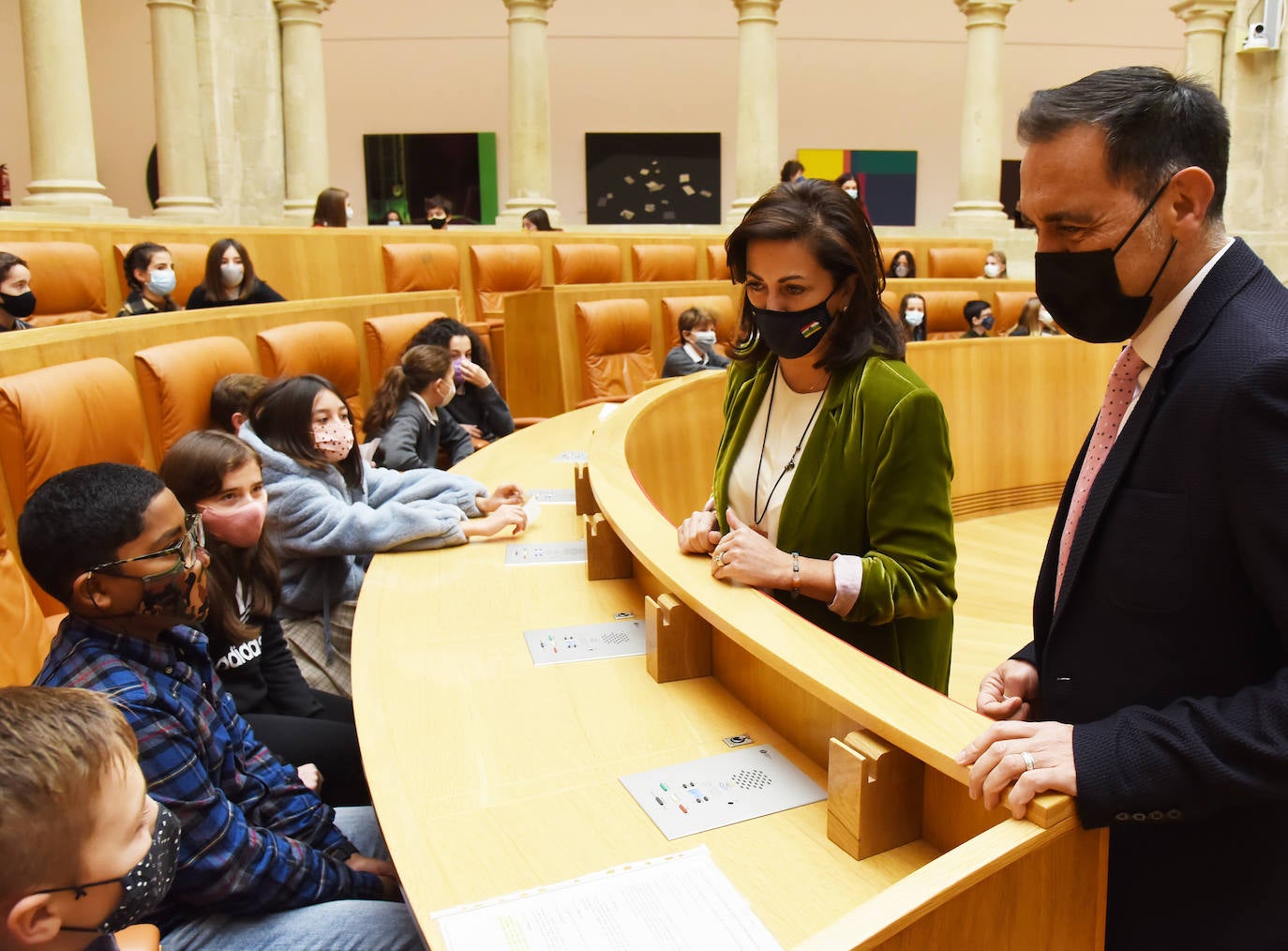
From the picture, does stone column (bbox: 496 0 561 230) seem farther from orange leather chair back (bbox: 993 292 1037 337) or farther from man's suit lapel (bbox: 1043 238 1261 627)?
man's suit lapel (bbox: 1043 238 1261 627)

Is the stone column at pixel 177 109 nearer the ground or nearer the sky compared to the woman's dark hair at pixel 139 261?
nearer the sky

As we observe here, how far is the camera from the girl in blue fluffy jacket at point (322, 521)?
252cm

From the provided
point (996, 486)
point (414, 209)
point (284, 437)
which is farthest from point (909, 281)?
point (414, 209)

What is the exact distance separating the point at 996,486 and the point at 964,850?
4517 millimetres

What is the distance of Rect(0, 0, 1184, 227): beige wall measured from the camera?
12984 mm

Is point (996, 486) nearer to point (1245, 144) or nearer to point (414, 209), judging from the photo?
point (1245, 144)

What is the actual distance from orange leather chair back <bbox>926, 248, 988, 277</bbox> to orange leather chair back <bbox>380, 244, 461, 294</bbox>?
5031 millimetres

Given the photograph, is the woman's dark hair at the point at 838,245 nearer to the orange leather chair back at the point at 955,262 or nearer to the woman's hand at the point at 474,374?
the woman's hand at the point at 474,374

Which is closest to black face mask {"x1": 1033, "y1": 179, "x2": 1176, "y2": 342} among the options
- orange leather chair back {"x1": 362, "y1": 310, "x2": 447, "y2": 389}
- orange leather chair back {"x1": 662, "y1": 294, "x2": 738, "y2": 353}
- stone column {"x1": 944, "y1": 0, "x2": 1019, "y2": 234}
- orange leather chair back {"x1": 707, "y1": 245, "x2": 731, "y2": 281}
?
orange leather chair back {"x1": 362, "y1": 310, "x2": 447, "y2": 389}

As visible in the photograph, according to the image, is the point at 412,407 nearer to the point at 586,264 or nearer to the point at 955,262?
the point at 586,264

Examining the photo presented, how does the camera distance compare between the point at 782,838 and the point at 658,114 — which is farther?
the point at 658,114

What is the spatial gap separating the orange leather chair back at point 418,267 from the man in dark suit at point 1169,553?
5.75m

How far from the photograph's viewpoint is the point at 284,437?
2637 mm

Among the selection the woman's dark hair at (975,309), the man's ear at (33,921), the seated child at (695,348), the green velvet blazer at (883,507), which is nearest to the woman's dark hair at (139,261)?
the seated child at (695,348)
